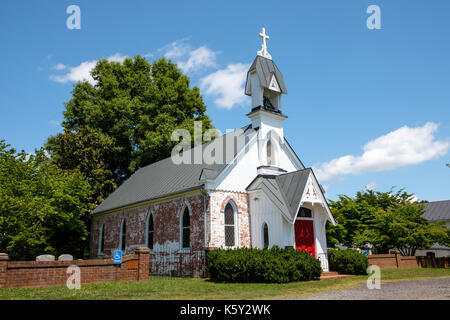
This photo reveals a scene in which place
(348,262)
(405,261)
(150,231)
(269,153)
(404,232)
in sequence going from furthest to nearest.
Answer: (404,232) < (405,261) < (150,231) < (269,153) < (348,262)

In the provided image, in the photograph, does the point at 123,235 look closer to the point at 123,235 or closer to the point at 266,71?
the point at 123,235

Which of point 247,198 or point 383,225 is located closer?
point 247,198

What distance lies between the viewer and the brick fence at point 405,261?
74.8 feet

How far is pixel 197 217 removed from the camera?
18.9 metres

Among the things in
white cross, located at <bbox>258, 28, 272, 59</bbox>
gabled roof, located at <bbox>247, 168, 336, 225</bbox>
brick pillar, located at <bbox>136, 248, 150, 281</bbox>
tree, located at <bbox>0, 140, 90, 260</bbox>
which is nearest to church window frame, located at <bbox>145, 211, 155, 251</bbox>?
tree, located at <bbox>0, 140, 90, 260</bbox>

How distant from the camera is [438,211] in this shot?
4712cm

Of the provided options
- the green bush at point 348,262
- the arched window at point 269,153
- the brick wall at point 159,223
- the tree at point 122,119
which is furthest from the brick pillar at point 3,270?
the tree at point 122,119

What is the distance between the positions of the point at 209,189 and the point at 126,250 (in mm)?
10183

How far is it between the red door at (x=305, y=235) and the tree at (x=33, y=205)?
14369 millimetres

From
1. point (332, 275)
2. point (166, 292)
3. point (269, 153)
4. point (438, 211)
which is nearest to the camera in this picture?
point (166, 292)

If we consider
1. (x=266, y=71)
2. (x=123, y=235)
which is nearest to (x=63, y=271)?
(x=123, y=235)

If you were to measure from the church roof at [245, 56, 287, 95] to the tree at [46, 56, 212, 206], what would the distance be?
1546cm

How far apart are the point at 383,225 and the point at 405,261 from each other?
9.30 feet
